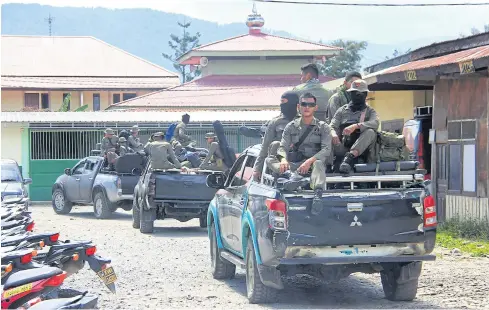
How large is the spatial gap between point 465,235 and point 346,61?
61604 mm

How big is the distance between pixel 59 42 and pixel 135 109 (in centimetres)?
2153

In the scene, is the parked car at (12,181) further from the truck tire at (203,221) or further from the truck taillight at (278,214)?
the truck taillight at (278,214)

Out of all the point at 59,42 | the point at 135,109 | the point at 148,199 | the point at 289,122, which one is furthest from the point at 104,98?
the point at 289,122

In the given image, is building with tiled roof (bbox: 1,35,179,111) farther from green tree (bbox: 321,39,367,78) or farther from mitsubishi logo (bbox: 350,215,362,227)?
mitsubishi logo (bbox: 350,215,362,227)

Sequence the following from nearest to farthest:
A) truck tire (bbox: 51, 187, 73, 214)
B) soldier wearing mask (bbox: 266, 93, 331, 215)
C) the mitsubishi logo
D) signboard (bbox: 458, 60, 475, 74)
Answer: the mitsubishi logo, soldier wearing mask (bbox: 266, 93, 331, 215), signboard (bbox: 458, 60, 475, 74), truck tire (bbox: 51, 187, 73, 214)

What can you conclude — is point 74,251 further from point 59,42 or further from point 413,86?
point 59,42

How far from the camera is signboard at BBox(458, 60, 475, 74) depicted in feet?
51.2

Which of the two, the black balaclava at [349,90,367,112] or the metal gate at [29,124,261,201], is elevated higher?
the black balaclava at [349,90,367,112]

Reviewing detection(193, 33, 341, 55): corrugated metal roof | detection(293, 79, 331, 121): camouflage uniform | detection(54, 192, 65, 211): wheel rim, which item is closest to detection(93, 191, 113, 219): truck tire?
detection(54, 192, 65, 211): wheel rim

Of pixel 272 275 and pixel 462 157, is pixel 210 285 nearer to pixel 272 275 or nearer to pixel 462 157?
pixel 272 275

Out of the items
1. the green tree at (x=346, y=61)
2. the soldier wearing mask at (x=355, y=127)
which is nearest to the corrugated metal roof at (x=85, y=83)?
the green tree at (x=346, y=61)

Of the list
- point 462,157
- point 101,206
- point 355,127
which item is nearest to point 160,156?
point 101,206

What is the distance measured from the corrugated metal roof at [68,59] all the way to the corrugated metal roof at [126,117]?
65.3 ft

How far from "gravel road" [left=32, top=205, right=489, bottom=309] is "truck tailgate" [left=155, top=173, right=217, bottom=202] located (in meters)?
2.27
